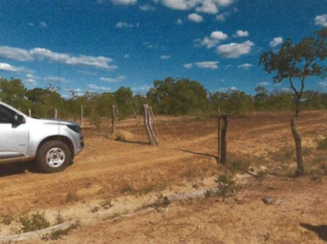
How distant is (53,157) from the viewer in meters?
7.73

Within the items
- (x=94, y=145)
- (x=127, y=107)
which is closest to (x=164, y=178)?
(x=94, y=145)

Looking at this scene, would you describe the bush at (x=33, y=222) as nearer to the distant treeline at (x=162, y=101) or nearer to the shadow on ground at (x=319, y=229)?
the shadow on ground at (x=319, y=229)

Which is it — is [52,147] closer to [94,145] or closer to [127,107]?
[94,145]

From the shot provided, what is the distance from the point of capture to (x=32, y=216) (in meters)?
5.56

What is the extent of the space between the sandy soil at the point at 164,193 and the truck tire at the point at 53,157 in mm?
244

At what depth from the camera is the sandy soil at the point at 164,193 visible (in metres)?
5.00

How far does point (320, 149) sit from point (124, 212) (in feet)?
35.3

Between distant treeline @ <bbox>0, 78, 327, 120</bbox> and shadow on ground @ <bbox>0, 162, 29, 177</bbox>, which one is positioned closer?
shadow on ground @ <bbox>0, 162, 29, 177</bbox>

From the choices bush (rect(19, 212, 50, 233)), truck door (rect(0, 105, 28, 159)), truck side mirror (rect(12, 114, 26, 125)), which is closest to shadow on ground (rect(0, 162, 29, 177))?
truck door (rect(0, 105, 28, 159))

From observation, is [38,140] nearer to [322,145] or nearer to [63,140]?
[63,140]

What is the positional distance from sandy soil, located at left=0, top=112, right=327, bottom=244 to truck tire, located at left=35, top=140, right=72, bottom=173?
244 mm

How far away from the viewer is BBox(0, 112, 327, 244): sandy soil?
197 inches

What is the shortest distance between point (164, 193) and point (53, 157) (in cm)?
307

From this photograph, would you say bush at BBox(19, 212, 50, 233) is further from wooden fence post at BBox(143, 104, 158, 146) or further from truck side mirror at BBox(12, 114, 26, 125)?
wooden fence post at BBox(143, 104, 158, 146)
